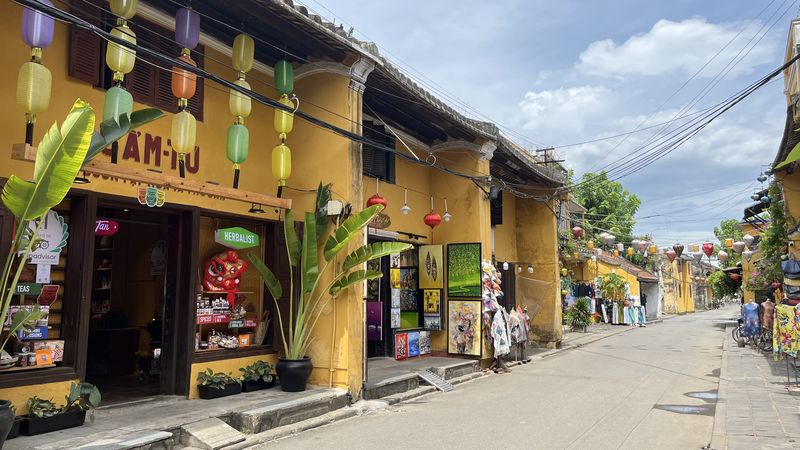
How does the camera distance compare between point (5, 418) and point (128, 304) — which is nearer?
point (5, 418)

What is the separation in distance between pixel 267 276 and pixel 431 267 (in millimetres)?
6214

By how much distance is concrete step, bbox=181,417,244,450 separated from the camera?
669 cm

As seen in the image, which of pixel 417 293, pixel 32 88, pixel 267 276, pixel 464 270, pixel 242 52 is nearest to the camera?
pixel 32 88

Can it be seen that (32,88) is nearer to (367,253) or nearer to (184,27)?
(184,27)

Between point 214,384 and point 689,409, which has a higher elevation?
point 214,384

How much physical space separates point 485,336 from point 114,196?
374 inches

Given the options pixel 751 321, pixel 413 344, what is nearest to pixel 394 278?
pixel 413 344

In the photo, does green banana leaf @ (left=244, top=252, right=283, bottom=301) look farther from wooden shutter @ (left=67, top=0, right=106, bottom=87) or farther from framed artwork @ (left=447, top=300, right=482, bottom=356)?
framed artwork @ (left=447, top=300, right=482, bottom=356)

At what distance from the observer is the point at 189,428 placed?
268 inches

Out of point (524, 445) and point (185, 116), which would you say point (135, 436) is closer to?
point (185, 116)

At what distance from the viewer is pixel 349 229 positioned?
9.20 metres

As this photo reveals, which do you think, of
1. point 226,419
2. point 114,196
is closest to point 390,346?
point 226,419

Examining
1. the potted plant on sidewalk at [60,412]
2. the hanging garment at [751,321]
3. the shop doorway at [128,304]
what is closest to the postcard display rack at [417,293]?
the shop doorway at [128,304]

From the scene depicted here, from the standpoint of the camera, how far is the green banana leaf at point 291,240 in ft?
31.0
